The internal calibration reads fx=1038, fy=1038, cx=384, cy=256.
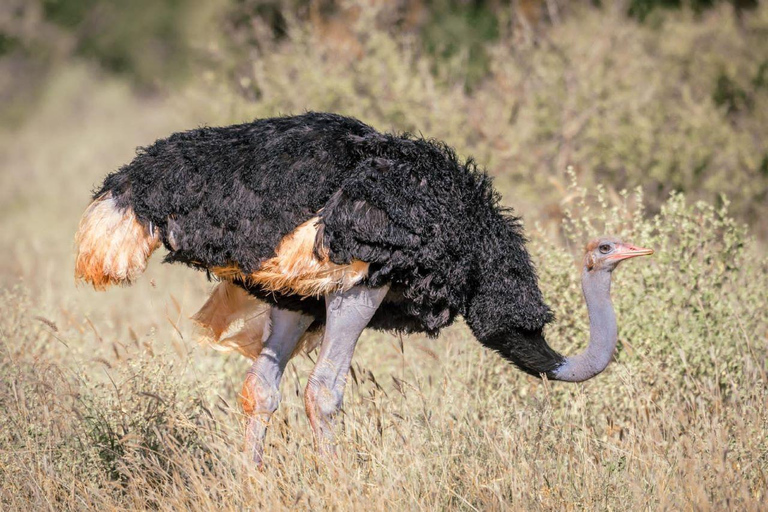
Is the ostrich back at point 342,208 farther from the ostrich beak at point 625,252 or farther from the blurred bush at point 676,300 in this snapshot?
the blurred bush at point 676,300

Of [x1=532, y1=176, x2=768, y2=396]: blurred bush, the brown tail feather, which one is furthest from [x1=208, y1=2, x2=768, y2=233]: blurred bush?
the brown tail feather

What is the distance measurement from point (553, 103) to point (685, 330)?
4046 millimetres

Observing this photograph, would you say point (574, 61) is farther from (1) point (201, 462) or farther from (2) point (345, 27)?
(1) point (201, 462)

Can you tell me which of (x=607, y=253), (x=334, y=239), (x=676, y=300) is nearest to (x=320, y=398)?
(x=334, y=239)

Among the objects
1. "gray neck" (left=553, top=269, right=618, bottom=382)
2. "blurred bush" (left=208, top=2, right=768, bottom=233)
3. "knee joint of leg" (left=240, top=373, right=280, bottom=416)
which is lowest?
"knee joint of leg" (left=240, top=373, right=280, bottom=416)

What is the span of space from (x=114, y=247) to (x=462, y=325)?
204 cm

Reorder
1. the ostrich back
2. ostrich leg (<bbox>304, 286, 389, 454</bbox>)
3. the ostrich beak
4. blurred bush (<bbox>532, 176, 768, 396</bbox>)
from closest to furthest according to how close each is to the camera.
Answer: the ostrich back → ostrich leg (<bbox>304, 286, 389, 454</bbox>) → the ostrich beak → blurred bush (<bbox>532, 176, 768, 396</bbox>)

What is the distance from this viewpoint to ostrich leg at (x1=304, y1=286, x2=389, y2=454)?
3.95 m

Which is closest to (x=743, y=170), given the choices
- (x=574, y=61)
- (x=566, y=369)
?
(x=574, y=61)

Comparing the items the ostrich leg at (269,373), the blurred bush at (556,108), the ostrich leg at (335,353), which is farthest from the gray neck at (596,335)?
the blurred bush at (556,108)

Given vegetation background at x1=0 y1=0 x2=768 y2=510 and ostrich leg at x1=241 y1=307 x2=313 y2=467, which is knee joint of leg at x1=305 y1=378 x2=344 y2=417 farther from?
ostrich leg at x1=241 y1=307 x2=313 y2=467

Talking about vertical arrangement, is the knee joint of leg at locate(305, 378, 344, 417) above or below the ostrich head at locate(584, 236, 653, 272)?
below

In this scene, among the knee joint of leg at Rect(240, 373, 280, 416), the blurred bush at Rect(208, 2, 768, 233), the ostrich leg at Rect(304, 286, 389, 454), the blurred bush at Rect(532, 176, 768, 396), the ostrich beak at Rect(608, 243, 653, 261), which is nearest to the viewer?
the ostrich leg at Rect(304, 286, 389, 454)

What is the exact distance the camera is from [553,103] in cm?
867
